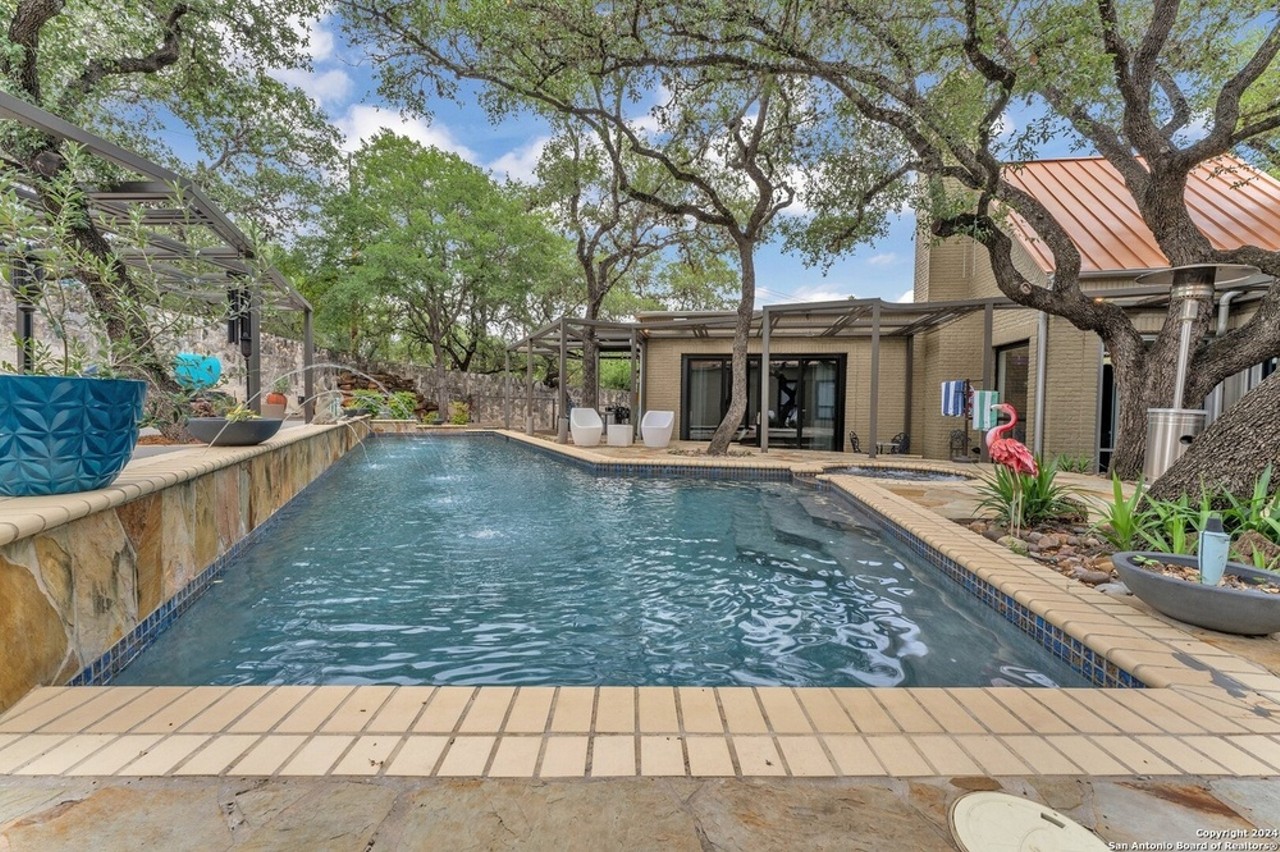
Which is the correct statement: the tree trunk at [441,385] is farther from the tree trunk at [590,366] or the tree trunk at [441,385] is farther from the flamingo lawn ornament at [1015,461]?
the flamingo lawn ornament at [1015,461]

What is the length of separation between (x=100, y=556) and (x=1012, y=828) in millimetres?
2978

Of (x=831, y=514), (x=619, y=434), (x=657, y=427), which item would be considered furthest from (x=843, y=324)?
(x=831, y=514)

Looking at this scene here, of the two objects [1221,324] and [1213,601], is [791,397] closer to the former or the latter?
[1221,324]

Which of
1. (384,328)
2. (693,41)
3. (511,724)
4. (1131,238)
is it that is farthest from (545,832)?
(384,328)

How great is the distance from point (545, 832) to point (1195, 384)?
7178mm

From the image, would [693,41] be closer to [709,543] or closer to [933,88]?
[933,88]

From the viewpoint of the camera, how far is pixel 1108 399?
26.2 feet

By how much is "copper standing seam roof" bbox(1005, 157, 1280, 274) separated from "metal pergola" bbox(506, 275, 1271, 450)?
2.07 ft

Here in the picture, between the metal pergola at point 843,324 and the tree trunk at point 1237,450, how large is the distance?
4631 millimetres

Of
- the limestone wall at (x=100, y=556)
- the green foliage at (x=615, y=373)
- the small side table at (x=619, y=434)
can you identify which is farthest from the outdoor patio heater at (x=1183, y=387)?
the green foliage at (x=615, y=373)

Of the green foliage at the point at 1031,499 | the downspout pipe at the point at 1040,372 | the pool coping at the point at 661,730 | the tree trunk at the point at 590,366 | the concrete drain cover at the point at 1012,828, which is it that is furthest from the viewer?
the tree trunk at the point at 590,366

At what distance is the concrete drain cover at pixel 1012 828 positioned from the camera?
1.11 m

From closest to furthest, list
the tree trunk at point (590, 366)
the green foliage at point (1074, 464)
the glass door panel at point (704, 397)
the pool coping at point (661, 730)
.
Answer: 1. the pool coping at point (661, 730)
2. the green foliage at point (1074, 464)
3. the tree trunk at point (590, 366)
4. the glass door panel at point (704, 397)

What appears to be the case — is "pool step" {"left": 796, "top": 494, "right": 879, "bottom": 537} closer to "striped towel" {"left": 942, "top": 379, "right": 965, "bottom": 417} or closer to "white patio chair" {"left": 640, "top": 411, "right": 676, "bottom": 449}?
"striped towel" {"left": 942, "top": 379, "right": 965, "bottom": 417}
